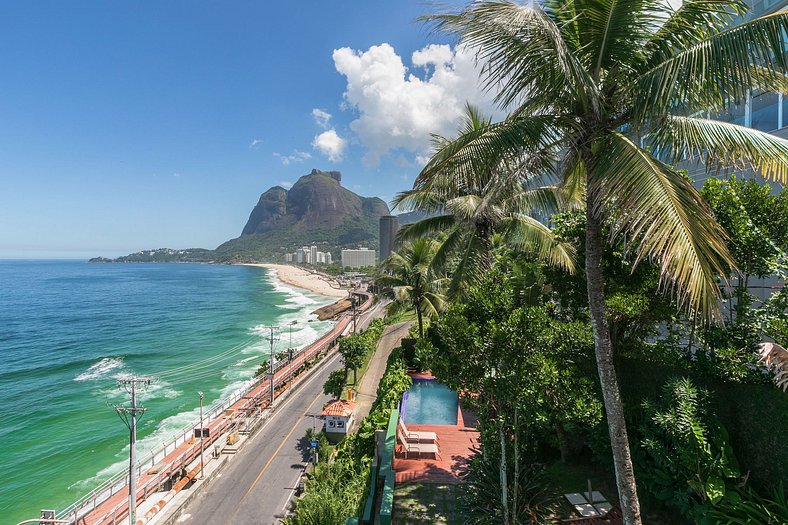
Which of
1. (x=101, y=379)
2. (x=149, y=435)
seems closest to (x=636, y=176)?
(x=149, y=435)

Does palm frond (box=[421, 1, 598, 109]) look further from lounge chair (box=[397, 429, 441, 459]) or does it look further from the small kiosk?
the small kiosk

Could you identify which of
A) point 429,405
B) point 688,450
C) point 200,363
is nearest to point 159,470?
point 429,405

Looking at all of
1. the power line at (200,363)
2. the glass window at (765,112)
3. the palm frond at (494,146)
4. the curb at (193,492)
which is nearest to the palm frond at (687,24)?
the palm frond at (494,146)

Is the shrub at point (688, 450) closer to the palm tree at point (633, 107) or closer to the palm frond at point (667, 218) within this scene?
the palm tree at point (633, 107)

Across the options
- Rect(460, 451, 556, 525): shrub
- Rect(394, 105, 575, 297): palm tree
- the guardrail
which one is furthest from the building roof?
Rect(460, 451, 556, 525): shrub

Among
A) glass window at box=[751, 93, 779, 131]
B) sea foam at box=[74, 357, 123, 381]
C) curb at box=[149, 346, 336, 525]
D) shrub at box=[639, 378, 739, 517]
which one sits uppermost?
glass window at box=[751, 93, 779, 131]

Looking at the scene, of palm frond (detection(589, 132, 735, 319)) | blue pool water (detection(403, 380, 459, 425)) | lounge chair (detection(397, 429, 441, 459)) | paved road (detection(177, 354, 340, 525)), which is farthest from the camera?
paved road (detection(177, 354, 340, 525))
